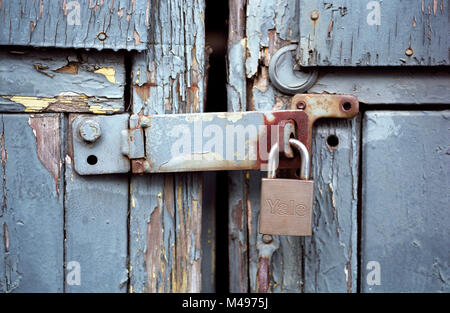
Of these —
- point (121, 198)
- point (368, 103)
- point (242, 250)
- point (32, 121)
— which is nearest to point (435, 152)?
point (368, 103)

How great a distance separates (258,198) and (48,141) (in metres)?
0.39

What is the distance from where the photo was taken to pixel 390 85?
23.9 inches

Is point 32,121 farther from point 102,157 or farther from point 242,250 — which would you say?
point 242,250

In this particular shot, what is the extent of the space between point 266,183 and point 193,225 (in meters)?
0.18

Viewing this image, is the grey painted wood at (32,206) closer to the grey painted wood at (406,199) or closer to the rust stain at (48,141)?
the rust stain at (48,141)

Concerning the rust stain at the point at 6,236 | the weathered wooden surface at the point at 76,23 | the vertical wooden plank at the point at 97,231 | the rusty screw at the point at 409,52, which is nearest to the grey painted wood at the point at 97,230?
the vertical wooden plank at the point at 97,231

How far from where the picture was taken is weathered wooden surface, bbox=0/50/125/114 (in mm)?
596

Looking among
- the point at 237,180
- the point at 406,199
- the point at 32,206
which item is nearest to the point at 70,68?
the point at 32,206

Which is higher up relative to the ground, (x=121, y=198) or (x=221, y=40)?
(x=221, y=40)

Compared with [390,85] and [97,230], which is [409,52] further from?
[97,230]

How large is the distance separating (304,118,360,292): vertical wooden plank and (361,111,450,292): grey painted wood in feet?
0.07

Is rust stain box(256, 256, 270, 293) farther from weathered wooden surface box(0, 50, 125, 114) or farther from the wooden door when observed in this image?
weathered wooden surface box(0, 50, 125, 114)

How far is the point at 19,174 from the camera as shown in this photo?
23.9 inches

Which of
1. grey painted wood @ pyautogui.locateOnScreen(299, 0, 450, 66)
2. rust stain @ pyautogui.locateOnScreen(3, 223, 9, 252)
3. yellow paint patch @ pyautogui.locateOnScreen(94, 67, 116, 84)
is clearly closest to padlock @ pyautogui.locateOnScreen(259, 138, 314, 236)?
grey painted wood @ pyautogui.locateOnScreen(299, 0, 450, 66)
